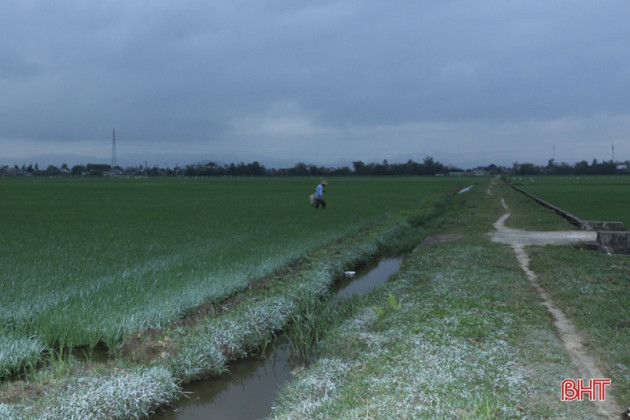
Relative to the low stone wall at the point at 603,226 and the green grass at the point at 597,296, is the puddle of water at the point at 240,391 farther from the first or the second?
the low stone wall at the point at 603,226

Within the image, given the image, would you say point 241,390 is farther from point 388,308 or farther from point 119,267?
point 119,267

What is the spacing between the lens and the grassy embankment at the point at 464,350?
14.2 feet

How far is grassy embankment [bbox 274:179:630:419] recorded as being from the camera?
4.34 meters

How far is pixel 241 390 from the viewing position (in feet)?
19.9

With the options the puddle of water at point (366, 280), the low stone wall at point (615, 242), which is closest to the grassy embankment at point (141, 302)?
the puddle of water at point (366, 280)

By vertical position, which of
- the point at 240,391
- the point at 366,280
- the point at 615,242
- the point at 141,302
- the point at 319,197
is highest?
the point at 319,197

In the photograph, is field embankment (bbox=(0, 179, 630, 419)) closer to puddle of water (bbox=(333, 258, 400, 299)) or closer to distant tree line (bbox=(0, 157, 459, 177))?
puddle of water (bbox=(333, 258, 400, 299))

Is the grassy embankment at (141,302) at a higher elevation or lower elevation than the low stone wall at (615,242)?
lower

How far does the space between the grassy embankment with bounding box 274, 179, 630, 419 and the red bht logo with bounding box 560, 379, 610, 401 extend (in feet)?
0.28

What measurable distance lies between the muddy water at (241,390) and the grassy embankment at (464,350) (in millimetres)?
542

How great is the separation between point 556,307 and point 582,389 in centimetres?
303

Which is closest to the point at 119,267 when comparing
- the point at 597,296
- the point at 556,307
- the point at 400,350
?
the point at 400,350

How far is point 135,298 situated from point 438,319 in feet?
14.4

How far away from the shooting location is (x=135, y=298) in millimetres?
7520
